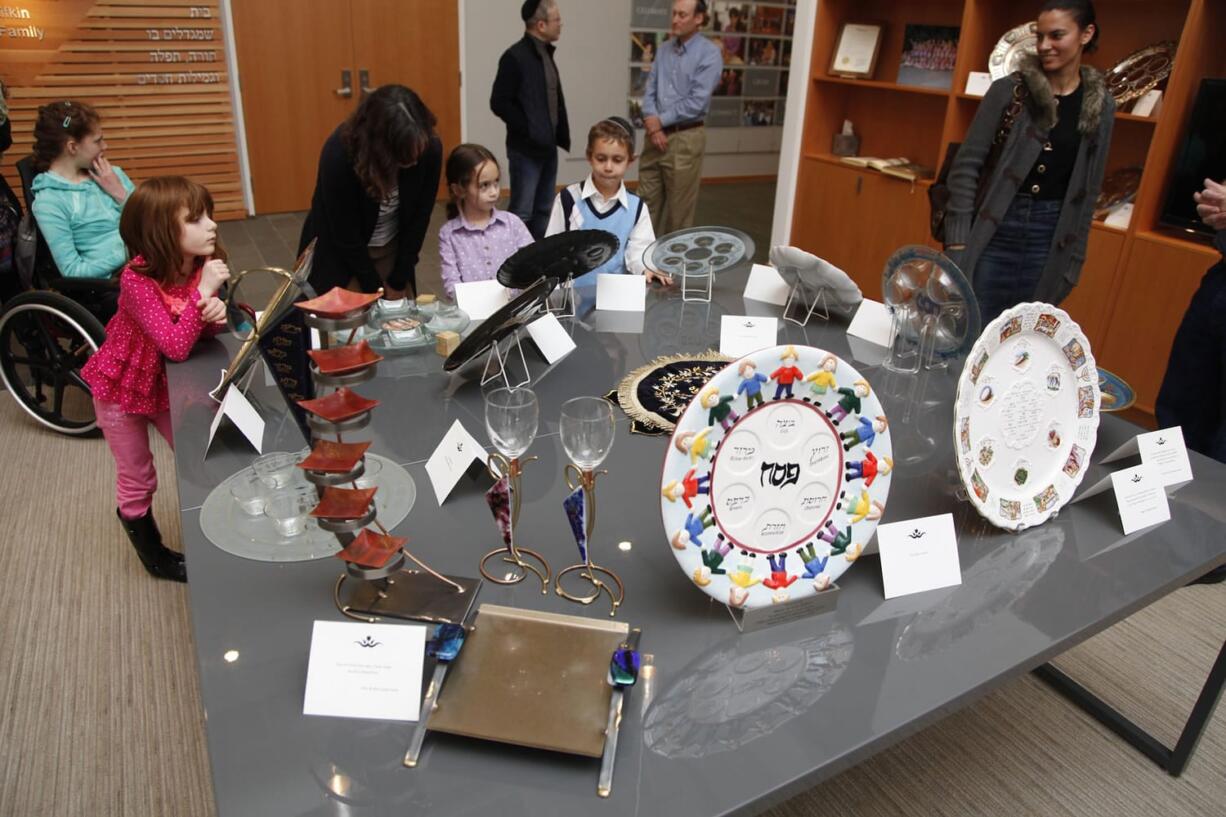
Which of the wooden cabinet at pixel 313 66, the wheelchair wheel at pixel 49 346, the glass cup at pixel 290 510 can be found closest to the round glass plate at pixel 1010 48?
the glass cup at pixel 290 510

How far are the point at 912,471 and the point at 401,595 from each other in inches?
36.0

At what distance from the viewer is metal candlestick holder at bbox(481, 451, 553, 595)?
115cm

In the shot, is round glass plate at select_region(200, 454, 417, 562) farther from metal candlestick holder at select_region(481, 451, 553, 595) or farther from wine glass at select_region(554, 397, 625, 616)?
wine glass at select_region(554, 397, 625, 616)

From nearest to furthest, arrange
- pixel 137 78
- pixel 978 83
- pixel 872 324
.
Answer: pixel 872 324 < pixel 978 83 < pixel 137 78

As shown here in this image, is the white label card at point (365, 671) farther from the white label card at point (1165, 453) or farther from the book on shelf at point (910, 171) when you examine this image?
the book on shelf at point (910, 171)

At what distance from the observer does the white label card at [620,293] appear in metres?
2.25

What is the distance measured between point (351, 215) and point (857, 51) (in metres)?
3.04

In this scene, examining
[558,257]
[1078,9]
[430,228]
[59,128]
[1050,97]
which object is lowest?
[430,228]

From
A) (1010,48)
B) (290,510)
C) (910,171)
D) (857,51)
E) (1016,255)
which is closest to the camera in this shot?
(290,510)

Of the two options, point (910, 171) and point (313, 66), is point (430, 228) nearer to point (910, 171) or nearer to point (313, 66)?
point (313, 66)

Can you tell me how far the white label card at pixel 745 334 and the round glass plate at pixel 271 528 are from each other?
91 cm

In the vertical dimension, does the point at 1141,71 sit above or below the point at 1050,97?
above

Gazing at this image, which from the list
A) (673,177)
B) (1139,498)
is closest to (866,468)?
(1139,498)

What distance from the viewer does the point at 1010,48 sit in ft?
11.6
